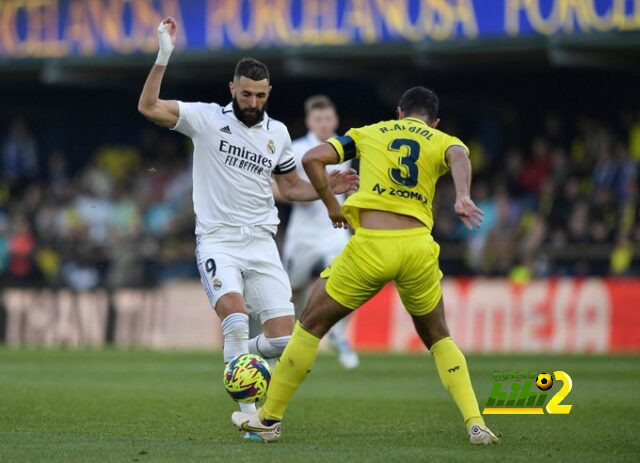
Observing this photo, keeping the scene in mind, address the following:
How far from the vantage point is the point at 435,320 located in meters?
8.65

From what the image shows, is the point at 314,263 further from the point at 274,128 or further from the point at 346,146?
the point at 346,146

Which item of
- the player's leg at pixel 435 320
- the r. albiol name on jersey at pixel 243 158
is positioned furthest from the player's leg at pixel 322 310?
the r. albiol name on jersey at pixel 243 158

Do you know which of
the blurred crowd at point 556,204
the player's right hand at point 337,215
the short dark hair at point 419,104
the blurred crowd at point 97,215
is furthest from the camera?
the blurred crowd at point 97,215

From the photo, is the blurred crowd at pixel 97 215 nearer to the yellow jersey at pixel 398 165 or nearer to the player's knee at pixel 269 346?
the player's knee at pixel 269 346

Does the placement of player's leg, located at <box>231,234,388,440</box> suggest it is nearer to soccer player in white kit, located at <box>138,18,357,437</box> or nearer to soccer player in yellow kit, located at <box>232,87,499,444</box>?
soccer player in yellow kit, located at <box>232,87,499,444</box>

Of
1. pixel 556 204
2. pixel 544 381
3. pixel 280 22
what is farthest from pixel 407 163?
pixel 280 22

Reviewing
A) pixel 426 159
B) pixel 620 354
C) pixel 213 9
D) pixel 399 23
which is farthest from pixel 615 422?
Answer: pixel 213 9

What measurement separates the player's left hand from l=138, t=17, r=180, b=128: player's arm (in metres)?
1.16

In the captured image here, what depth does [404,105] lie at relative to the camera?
8750 millimetres

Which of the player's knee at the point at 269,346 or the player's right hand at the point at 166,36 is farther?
the player's knee at the point at 269,346

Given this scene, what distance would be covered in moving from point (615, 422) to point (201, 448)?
3383mm

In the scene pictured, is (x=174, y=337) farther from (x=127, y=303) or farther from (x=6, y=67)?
(x=6, y=67)

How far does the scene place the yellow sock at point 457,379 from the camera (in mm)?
8516

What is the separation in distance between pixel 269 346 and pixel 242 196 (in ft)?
3.49
